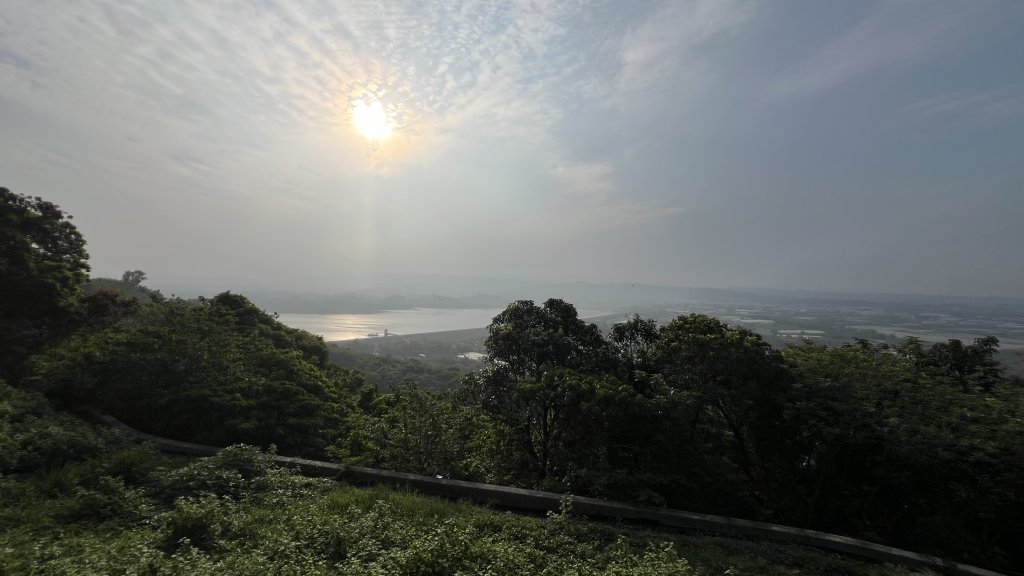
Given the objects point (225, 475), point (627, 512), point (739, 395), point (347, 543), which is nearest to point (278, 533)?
point (347, 543)

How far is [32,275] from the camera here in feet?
35.9

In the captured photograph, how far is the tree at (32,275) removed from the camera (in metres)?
10.0

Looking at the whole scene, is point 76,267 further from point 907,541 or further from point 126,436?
point 907,541

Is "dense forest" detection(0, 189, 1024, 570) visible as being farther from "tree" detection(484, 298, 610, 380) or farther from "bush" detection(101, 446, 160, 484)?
"bush" detection(101, 446, 160, 484)

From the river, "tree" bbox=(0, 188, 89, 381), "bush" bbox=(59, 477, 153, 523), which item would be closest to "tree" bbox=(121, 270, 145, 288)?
the river

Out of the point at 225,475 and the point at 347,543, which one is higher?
the point at 225,475

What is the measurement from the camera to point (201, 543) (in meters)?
3.91

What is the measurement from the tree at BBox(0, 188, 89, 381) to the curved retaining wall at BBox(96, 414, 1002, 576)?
9092 mm

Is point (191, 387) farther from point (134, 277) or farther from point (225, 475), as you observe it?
point (134, 277)

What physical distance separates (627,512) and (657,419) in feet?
4.45

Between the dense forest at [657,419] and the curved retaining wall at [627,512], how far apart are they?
311mm

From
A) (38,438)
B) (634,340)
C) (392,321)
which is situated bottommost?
(392,321)

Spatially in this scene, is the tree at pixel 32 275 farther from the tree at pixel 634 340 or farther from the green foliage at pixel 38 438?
the tree at pixel 634 340

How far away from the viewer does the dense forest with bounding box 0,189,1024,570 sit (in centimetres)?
550
